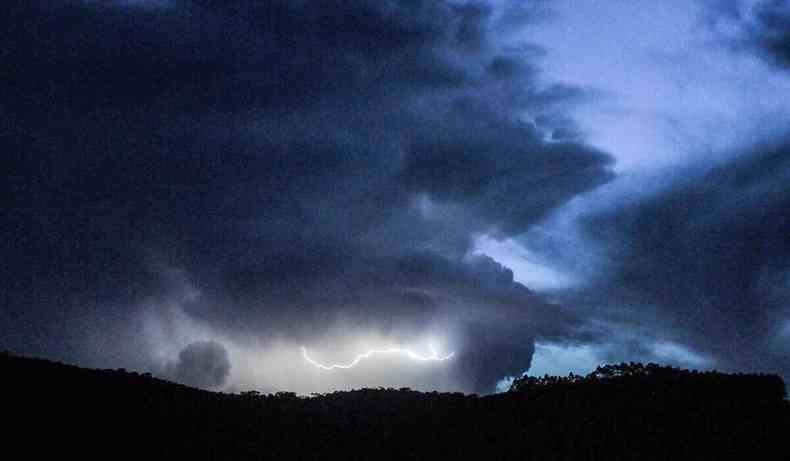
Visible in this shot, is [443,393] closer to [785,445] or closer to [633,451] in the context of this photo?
[633,451]

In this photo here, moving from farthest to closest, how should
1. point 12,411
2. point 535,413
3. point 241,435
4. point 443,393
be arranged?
point 443,393 → point 535,413 → point 241,435 → point 12,411

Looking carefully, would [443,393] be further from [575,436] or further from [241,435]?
[241,435]

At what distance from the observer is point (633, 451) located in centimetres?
2311

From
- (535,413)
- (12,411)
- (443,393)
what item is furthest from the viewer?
(443,393)

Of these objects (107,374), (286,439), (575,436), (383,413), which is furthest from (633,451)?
(107,374)

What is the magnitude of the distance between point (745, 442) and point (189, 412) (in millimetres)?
19054

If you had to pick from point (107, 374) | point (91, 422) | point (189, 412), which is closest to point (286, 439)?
point (189, 412)

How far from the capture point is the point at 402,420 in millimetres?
26453

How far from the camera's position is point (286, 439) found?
24328 millimetres

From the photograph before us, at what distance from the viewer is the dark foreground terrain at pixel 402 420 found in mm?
22672

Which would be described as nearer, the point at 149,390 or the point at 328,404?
the point at 149,390

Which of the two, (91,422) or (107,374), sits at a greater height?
(107,374)

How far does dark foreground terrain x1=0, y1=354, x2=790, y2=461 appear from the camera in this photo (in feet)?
74.4

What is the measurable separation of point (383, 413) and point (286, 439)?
177 inches
